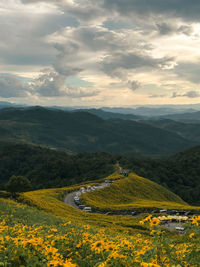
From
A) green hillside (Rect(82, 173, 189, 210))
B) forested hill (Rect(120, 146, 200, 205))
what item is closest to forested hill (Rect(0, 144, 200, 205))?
forested hill (Rect(120, 146, 200, 205))

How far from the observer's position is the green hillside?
7369cm

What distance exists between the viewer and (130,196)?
287 feet

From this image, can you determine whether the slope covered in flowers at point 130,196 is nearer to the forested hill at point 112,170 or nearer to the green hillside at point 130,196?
the green hillside at point 130,196

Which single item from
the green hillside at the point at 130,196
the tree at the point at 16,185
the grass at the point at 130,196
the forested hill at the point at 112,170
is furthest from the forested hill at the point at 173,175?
the tree at the point at 16,185

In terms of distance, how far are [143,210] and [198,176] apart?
138116mm

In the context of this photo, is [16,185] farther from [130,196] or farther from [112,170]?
[112,170]

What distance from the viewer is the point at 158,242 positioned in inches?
315

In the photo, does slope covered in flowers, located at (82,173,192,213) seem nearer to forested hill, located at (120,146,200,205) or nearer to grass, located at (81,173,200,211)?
grass, located at (81,173,200,211)

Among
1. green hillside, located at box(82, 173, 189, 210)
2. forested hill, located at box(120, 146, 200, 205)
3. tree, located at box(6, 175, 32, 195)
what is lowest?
forested hill, located at box(120, 146, 200, 205)

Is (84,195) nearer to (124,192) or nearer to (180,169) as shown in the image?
(124,192)

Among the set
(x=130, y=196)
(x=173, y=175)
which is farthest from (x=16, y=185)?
(x=173, y=175)

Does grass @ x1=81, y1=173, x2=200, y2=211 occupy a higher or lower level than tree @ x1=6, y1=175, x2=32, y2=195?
lower

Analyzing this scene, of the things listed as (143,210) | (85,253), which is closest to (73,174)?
(143,210)

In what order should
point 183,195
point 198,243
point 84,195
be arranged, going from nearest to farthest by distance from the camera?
point 198,243 → point 84,195 → point 183,195
